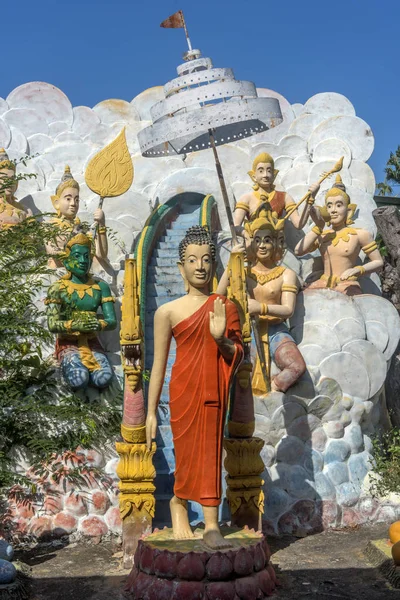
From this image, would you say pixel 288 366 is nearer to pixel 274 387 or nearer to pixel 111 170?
pixel 274 387

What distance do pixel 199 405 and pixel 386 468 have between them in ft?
9.87

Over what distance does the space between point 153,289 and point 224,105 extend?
2.49 meters

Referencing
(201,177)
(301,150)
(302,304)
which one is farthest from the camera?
(301,150)

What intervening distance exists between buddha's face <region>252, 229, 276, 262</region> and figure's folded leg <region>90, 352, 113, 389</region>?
1.80 m

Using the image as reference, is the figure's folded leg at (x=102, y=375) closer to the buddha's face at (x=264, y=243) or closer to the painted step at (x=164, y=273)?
the painted step at (x=164, y=273)

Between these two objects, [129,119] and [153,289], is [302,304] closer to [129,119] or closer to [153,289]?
[153,289]

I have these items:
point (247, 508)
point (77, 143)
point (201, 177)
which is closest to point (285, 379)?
point (247, 508)

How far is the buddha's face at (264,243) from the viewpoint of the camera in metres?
8.05

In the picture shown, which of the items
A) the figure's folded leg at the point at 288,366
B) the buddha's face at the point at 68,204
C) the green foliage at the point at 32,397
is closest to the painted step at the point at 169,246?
the buddha's face at the point at 68,204

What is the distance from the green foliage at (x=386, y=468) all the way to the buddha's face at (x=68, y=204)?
3.98m

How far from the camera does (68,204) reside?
919 centimetres

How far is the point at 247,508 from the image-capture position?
20.9 feet

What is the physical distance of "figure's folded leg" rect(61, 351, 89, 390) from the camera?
7.57 meters

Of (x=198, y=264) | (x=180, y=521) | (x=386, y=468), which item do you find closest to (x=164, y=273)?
(x=386, y=468)
